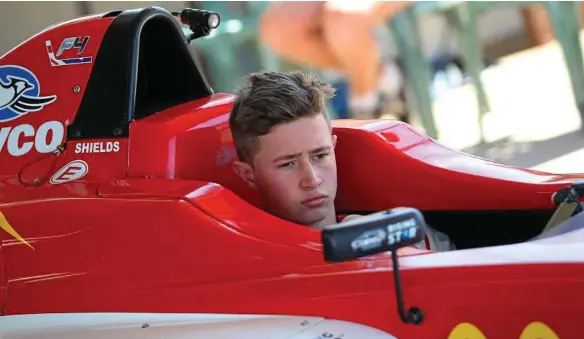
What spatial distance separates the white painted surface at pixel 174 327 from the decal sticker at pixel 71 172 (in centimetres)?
26

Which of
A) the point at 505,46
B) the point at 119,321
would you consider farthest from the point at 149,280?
the point at 505,46

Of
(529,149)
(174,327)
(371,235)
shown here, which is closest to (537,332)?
(371,235)

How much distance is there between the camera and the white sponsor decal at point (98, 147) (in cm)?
158

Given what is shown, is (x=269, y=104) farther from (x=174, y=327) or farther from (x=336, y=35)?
(x=336, y=35)

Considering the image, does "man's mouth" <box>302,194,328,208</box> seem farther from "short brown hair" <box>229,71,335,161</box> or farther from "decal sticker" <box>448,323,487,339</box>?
"decal sticker" <box>448,323,487,339</box>

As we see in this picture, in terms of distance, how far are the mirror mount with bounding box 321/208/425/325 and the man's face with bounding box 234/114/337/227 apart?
356 millimetres

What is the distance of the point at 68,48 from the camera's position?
168 centimetres

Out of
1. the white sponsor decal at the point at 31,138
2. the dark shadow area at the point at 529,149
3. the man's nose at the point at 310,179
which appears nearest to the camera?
the man's nose at the point at 310,179

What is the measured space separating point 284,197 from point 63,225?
404 millimetres

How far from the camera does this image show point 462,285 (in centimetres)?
121

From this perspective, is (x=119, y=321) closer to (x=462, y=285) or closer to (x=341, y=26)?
(x=462, y=285)

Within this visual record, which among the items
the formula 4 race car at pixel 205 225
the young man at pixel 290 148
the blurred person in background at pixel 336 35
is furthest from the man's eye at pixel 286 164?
the blurred person in background at pixel 336 35

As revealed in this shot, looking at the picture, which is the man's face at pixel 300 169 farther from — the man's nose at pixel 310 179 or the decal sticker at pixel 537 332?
the decal sticker at pixel 537 332

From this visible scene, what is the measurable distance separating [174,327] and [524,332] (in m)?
0.58
